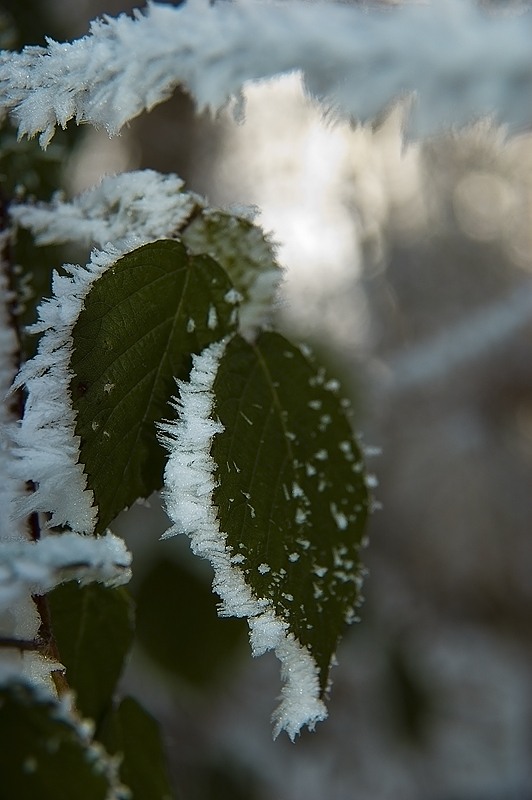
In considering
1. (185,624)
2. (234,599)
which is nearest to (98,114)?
(234,599)

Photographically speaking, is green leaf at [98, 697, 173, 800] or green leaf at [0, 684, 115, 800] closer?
green leaf at [0, 684, 115, 800]

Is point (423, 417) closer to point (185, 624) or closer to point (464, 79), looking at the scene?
point (185, 624)

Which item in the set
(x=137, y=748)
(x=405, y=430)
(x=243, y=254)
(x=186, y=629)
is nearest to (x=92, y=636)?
(x=137, y=748)

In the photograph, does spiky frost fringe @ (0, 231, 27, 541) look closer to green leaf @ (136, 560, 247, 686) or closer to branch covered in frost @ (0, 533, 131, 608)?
branch covered in frost @ (0, 533, 131, 608)

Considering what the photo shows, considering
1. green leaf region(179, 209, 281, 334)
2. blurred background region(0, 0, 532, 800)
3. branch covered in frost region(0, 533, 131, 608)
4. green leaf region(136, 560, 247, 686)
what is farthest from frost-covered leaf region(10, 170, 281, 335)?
blurred background region(0, 0, 532, 800)

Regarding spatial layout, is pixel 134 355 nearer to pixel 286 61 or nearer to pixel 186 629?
pixel 286 61

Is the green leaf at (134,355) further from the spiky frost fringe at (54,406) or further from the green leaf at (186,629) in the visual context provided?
the green leaf at (186,629)
